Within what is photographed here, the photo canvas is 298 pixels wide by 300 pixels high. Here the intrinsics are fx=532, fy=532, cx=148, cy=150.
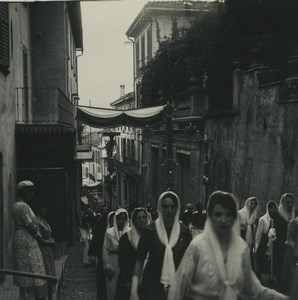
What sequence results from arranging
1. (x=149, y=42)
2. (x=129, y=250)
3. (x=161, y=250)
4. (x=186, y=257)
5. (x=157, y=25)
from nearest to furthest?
(x=186, y=257), (x=161, y=250), (x=129, y=250), (x=157, y=25), (x=149, y=42)

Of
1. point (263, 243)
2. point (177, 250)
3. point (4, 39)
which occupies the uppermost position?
point (4, 39)

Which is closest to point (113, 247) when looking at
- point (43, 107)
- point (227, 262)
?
point (227, 262)

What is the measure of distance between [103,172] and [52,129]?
32993mm

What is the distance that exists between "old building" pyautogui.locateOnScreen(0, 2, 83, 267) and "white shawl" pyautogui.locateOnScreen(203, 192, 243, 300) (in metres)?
3.40

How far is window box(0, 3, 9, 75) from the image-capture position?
8383 millimetres

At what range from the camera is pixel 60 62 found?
14.8 meters

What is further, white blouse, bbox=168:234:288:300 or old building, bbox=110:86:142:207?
old building, bbox=110:86:142:207

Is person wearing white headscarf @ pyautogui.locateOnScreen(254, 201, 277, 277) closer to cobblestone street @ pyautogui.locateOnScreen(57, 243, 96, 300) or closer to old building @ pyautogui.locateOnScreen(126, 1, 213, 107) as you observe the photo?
cobblestone street @ pyautogui.locateOnScreen(57, 243, 96, 300)

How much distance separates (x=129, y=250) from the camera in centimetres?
571

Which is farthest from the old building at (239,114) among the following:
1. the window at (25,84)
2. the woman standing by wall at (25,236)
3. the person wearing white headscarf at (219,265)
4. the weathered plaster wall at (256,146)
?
the person wearing white headscarf at (219,265)

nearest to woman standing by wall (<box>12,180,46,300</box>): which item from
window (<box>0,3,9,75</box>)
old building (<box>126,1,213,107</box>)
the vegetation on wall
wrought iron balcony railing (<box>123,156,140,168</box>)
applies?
window (<box>0,3,9,75</box>)

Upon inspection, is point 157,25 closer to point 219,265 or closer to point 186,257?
point 186,257

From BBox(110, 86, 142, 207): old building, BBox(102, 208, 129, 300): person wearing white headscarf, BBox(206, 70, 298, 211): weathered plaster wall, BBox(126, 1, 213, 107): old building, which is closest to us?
BBox(102, 208, 129, 300): person wearing white headscarf

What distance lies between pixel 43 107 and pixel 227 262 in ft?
34.1
